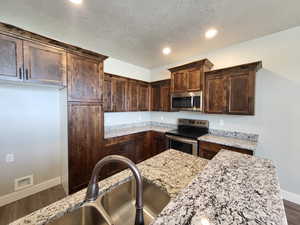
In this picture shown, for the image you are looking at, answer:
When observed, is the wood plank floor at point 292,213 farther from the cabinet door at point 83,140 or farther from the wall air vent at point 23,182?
the wall air vent at point 23,182

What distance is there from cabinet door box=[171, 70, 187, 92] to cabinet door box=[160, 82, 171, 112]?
37cm

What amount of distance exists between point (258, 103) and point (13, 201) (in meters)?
4.72

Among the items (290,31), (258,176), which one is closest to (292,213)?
(258,176)

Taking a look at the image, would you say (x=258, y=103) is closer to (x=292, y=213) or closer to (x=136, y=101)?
(x=292, y=213)

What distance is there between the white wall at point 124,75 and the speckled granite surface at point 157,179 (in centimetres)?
240

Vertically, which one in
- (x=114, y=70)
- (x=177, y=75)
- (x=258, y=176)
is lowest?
(x=258, y=176)

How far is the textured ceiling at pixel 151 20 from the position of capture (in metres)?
1.69

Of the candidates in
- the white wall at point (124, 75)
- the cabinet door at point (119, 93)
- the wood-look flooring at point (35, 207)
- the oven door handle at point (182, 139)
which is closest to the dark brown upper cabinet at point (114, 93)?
the cabinet door at point (119, 93)

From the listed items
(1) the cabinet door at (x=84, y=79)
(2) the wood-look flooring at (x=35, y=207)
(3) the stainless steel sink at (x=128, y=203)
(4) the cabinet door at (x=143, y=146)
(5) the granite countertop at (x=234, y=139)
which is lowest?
(2) the wood-look flooring at (x=35, y=207)

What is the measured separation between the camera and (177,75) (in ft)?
10.9

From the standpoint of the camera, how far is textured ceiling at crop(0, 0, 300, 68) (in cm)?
169

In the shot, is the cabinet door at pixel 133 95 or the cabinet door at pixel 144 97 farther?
the cabinet door at pixel 144 97

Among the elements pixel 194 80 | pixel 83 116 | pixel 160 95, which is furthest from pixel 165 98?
pixel 83 116

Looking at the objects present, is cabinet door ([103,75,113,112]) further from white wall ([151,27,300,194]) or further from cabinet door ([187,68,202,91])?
white wall ([151,27,300,194])
